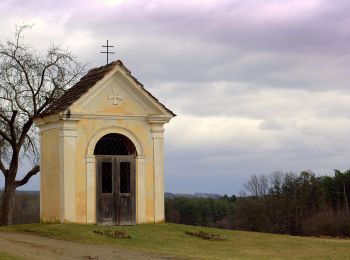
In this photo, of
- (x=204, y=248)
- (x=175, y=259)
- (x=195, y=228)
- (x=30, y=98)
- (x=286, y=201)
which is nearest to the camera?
(x=175, y=259)

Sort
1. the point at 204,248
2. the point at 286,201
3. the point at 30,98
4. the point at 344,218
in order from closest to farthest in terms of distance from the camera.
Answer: the point at 204,248 < the point at 30,98 < the point at 344,218 < the point at 286,201

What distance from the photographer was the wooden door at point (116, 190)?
998 inches

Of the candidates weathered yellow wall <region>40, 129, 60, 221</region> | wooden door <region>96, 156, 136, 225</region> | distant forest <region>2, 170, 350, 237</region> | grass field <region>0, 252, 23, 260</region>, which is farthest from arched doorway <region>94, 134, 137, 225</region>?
distant forest <region>2, 170, 350, 237</region>

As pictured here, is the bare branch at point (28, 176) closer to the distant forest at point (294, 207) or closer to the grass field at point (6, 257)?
the grass field at point (6, 257)

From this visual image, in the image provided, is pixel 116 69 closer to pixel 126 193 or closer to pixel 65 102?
pixel 65 102

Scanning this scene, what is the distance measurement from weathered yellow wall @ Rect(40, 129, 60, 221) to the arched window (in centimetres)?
152

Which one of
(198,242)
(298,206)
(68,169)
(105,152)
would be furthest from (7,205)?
(298,206)

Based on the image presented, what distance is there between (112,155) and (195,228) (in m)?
3.89

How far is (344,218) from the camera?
65.9 meters

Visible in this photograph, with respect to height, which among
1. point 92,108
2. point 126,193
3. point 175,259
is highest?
point 92,108

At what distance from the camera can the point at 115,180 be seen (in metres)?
25.7

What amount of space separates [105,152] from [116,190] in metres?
1.43

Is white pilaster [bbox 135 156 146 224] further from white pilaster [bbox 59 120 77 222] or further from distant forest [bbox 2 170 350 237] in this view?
distant forest [bbox 2 170 350 237]

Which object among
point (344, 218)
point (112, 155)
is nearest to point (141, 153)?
point (112, 155)
